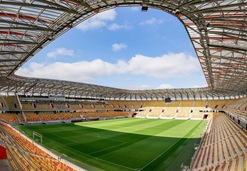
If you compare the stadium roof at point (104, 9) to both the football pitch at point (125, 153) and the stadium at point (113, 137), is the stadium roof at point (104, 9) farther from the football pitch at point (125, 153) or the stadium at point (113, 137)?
the football pitch at point (125, 153)

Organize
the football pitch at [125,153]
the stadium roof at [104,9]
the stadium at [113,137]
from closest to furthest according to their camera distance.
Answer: the stadium roof at [104,9] → the stadium at [113,137] → the football pitch at [125,153]

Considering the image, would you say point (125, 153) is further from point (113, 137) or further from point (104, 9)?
point (104, 9)

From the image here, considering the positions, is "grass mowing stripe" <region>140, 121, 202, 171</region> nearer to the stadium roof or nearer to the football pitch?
the football pitch

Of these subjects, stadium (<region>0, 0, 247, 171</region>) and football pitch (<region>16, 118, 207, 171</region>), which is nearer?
stadium (<region>0, 0, 247, 171</region>)

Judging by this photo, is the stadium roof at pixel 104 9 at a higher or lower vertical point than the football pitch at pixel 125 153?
higher

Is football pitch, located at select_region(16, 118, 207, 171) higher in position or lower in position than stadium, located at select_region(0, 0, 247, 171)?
lower

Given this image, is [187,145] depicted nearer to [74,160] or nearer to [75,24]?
[74,160]

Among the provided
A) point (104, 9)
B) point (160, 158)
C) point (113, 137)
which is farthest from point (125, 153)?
point (104, 9)

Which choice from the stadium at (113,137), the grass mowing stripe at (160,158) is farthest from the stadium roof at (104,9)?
the grass mowing stripe at (160,158)

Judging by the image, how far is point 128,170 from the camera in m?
17.1

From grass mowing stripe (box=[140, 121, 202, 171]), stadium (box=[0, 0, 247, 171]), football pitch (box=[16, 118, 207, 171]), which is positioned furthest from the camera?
football pitch (box=[16, 118, 207, 171])

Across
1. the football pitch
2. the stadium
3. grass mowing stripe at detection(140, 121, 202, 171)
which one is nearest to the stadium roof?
the stadium

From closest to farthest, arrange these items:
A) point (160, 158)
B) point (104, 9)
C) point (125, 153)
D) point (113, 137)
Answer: point (104, 9) → point (160, 158) → point (125, 153) → point (113, 137)

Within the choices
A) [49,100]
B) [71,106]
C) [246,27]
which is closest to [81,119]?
[71,106]
